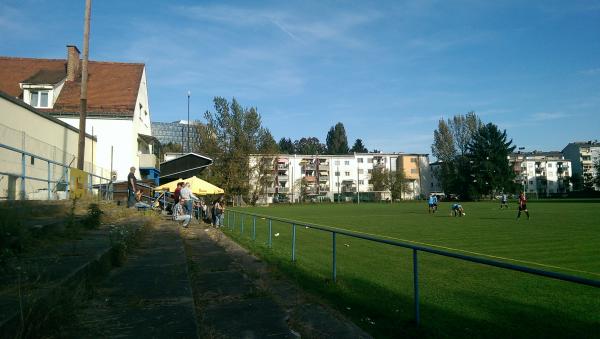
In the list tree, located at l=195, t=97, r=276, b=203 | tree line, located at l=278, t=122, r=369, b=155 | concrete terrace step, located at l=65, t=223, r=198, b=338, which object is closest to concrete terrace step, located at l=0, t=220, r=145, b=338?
concrete terrace step, located at l=65, t=223, r=198, b=338

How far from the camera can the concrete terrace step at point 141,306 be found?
147 inches

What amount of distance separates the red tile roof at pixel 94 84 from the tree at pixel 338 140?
107 meters

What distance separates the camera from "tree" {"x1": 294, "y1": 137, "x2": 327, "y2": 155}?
151 metres

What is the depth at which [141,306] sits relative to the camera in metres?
4.54

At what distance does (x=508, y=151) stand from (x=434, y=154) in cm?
1606

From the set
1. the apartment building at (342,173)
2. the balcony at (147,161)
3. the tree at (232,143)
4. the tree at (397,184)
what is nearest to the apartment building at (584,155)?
the apartment building at (342,173)

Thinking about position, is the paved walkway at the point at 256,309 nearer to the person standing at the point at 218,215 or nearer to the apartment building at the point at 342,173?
the person standing at the point at 218,215

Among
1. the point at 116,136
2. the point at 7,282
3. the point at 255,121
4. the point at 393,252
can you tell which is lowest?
the point at 393,252

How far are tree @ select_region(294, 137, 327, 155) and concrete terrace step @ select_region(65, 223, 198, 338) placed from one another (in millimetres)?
143305

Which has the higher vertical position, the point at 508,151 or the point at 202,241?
the point at 508,151

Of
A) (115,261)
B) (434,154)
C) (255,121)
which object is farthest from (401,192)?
(115,261)

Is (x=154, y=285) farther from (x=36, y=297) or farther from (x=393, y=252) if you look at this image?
(x=393, y=252)

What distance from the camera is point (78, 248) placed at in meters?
6.48

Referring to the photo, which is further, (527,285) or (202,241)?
(202,241)
